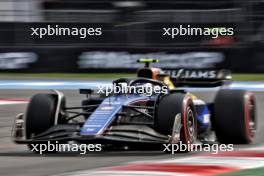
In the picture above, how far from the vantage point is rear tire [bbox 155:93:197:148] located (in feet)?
26.2

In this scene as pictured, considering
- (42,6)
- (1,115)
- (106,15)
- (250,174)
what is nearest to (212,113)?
(250,174)

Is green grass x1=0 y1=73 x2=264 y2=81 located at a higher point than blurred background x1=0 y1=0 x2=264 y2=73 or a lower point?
lower

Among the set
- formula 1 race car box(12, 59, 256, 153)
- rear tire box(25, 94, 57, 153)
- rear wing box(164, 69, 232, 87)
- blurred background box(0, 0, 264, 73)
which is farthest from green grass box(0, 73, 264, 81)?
rear tire box(25, 94, 57, 153)

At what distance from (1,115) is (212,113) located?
4754mm

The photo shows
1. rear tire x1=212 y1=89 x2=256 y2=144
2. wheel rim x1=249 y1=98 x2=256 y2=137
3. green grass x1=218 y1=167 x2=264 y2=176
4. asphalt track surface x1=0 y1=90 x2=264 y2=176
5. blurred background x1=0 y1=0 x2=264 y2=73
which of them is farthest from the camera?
blurred background x1=0 y1=0 x2=264 y2=73

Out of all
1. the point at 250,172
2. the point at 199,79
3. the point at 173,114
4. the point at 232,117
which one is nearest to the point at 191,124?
the point at 173,114

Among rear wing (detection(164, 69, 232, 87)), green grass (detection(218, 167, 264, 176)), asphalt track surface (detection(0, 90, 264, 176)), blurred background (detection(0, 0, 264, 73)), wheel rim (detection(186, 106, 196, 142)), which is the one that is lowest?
green grass (detection(218, 167, 264, 176))

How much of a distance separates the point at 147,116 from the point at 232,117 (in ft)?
4.03

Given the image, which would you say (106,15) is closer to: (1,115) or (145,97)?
(1,115)

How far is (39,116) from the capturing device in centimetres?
845

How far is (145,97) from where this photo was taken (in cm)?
858

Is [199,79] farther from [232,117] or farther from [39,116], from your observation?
[39,116]

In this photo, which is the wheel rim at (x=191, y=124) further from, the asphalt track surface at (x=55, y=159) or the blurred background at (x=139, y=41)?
the blurred background at (x=139, y=41)

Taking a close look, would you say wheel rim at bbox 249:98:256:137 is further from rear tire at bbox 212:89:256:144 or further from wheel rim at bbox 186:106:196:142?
wheel rim at bbox 186:106:196:142
